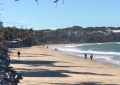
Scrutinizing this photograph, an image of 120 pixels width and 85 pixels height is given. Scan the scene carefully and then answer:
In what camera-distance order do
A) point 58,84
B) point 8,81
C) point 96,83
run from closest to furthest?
point 8,81, point 58,84, point 96,83

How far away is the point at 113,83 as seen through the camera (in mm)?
18891

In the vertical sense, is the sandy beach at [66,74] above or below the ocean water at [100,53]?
above

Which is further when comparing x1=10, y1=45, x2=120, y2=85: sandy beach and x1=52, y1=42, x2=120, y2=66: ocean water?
x1=52, y1=42, x2=120, y2=66: ocean water

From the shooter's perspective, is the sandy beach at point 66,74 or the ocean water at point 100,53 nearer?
the sandy beach at point 66,74

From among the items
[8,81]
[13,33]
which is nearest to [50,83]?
[8,81]

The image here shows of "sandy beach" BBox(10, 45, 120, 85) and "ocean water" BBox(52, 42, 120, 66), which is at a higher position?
"sandy beach" BBox(10, 45, 120, 85)

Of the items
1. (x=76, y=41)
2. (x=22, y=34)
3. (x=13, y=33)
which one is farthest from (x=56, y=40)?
(x=13, y=33)

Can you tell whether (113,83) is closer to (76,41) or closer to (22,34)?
(22,34)

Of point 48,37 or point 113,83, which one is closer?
point 113,83

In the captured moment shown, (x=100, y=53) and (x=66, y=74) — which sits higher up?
(x=66, y=74)

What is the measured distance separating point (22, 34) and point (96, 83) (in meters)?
102

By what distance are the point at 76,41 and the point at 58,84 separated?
567 feet

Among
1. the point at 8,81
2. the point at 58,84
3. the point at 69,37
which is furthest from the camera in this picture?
the point at 69,37

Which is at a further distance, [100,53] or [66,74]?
[100,53]
